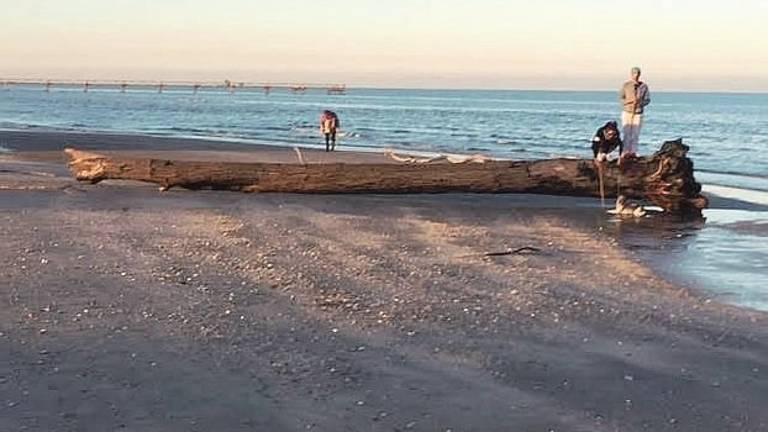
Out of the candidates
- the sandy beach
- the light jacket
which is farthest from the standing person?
the sandy beach

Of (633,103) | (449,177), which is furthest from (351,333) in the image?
(633,103)

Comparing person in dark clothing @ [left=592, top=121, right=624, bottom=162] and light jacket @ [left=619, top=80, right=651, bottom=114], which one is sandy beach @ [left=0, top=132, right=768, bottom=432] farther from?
light jacket @ [left=619, top=80, right=651, bottom=114]

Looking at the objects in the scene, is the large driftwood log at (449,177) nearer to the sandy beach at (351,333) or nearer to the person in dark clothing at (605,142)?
the person in dark clothing at (605,142)

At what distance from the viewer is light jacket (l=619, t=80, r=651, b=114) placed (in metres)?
16.9

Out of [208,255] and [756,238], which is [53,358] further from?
[756,238]

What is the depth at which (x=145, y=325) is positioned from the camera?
768 cm

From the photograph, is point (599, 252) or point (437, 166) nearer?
point (599, 252)

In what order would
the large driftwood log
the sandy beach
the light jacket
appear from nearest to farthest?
the sandy beach → the large driftwood log → the light jacket

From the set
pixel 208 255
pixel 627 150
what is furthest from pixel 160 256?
pixel 627 150

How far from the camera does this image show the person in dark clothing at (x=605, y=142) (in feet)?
53.5

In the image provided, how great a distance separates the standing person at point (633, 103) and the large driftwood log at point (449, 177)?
628 mm

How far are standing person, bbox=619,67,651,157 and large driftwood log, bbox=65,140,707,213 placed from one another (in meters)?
0.63

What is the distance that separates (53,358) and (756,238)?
33.2 feet

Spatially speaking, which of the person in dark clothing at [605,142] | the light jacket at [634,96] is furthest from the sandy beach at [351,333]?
the light jacket at [634,96]
